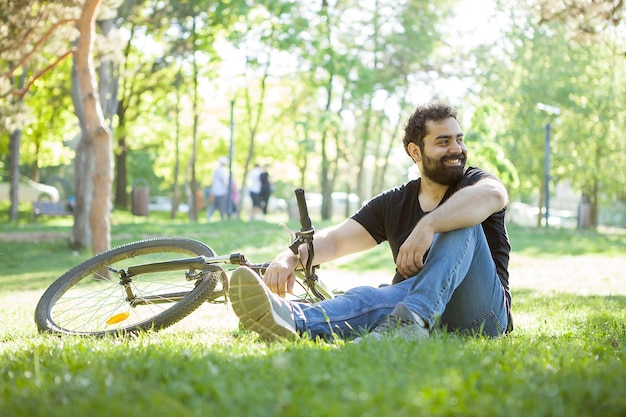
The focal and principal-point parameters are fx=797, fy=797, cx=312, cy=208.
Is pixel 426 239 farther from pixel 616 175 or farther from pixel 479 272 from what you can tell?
pixel 616 175

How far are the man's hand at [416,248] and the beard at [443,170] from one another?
528 millimetres

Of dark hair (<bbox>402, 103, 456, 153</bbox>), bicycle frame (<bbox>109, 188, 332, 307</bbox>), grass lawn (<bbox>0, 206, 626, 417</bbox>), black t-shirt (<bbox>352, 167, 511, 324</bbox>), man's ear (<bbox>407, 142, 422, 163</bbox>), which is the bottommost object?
grass lawn (<bbox>0, 206, 626, 417</bbox>)

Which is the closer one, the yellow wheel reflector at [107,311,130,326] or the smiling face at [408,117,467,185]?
the smiling face at [408,117,467,185]

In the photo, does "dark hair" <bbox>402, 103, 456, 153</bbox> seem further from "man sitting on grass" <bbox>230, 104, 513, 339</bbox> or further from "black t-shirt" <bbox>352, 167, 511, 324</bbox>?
"black t-shirt" <bbox>352, 167, 511, 324</bbox>

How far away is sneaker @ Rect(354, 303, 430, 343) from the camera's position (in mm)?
3783

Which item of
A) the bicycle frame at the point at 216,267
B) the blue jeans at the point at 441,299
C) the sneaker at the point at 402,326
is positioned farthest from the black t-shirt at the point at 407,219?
the sneaker at the point at 402,326

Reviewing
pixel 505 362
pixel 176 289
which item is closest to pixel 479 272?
pixel 505 362

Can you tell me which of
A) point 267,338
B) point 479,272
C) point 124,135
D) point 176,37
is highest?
point 176,37

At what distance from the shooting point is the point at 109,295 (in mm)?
5371

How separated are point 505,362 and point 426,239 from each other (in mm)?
1081

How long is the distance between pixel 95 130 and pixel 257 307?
806 centimetres

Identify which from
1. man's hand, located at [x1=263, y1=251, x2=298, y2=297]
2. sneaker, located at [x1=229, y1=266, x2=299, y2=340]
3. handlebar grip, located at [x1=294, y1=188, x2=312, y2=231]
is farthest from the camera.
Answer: man's hand, located at [x1=263, y1=251, x2=298, y2=297]

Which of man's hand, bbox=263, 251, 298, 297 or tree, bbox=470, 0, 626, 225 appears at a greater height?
tree, bbox=470, 0, 626, 225

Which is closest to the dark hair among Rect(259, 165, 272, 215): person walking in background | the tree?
Rect(259, 165, 272, 215): person walking in background
